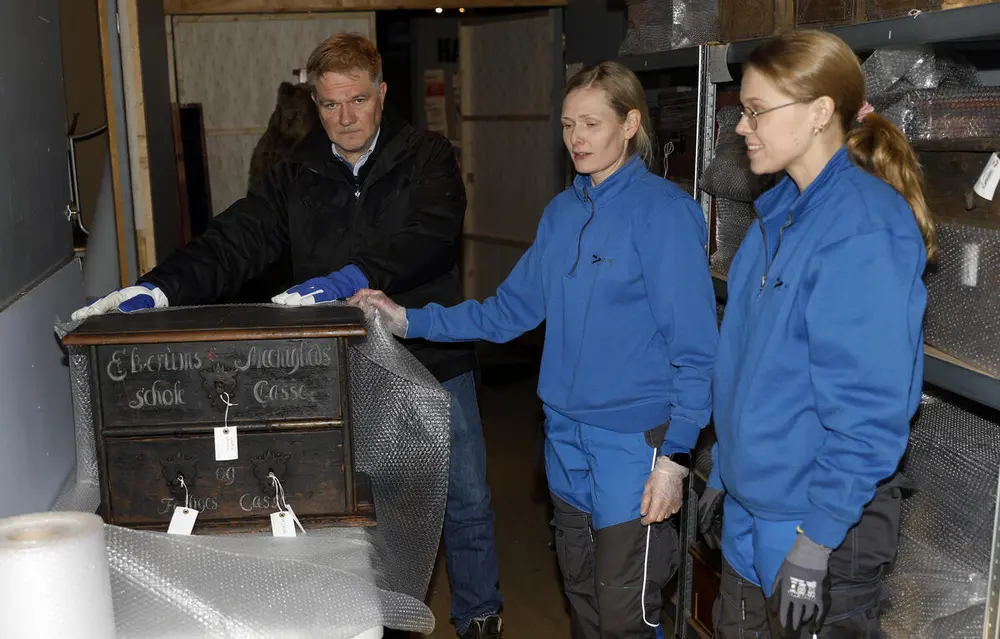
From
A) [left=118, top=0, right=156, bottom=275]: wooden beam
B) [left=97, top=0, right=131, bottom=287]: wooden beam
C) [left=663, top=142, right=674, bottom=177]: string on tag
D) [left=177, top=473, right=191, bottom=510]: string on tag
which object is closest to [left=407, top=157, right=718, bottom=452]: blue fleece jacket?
[left=177, top=473, right=191, bottom=510]: string on tag

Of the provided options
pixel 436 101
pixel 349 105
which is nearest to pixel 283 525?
pixel 349 105

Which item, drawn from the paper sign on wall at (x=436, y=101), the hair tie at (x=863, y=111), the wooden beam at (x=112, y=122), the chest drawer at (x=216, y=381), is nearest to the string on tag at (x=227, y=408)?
the chest drawer at (x=216, y=381)

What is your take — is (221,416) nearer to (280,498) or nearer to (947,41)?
(280,498)

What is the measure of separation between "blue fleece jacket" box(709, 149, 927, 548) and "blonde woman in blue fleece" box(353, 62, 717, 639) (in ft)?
Answer: 0.83

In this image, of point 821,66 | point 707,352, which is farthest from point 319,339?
point 821,66

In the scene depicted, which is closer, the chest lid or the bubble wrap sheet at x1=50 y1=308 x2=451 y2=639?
the bubble wrap sheet at x1=50 y1=308 x2=451 y2=639

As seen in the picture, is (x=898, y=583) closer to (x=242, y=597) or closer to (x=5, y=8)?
(x=242, y=597)

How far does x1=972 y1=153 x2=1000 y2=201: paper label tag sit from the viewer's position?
154cm

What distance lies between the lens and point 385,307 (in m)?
1.98

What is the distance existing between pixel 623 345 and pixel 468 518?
809 millimetres

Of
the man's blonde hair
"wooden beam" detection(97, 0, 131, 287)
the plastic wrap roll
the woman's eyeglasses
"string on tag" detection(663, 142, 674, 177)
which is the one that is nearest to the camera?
the plastic wrap roll

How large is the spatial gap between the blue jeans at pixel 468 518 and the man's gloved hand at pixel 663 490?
63cm

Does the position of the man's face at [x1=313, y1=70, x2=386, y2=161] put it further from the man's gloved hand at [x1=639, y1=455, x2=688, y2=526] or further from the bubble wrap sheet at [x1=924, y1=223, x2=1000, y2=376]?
the bubble wrap sheet at [x1=924, y1=223, x2=1000, y2=376]

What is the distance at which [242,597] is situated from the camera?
142cm
